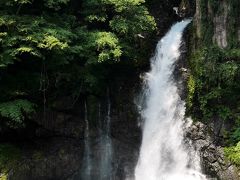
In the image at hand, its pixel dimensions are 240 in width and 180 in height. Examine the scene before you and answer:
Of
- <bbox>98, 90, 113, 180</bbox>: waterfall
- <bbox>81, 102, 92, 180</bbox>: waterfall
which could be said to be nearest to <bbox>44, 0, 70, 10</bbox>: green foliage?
<bbox>81, 102, 92, 180</bbox>: waterfall

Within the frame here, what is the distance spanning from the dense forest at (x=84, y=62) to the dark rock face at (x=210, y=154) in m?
0.23

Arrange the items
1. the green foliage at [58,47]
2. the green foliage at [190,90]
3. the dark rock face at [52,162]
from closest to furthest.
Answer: the green foliage at [58,47] → the dark rock face at [52,162] → the green foliage at [190,90]

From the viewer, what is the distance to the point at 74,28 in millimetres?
13359

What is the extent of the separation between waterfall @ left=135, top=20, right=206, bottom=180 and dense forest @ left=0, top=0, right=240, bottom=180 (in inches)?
31.5

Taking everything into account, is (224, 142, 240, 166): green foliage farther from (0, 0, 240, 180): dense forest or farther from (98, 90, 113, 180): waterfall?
(98, 90, 113, 180): waterfall

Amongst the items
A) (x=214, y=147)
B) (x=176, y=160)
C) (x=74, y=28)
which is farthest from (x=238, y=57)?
(x=74, y=28)

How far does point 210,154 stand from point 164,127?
198cm

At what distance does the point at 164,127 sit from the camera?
45.3ft

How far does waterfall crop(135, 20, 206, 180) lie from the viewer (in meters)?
12.8

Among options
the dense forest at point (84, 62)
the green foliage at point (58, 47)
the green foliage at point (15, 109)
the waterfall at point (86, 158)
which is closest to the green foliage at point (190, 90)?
the dense forest at point (84, 62)

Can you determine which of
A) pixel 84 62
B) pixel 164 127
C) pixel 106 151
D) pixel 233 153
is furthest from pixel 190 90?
pixel 84 62

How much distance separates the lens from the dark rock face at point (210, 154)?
39.1ft

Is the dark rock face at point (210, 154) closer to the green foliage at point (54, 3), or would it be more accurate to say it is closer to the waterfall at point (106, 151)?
the waterfall at point (106, 151)

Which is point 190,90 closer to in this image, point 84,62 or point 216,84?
point 216,84
